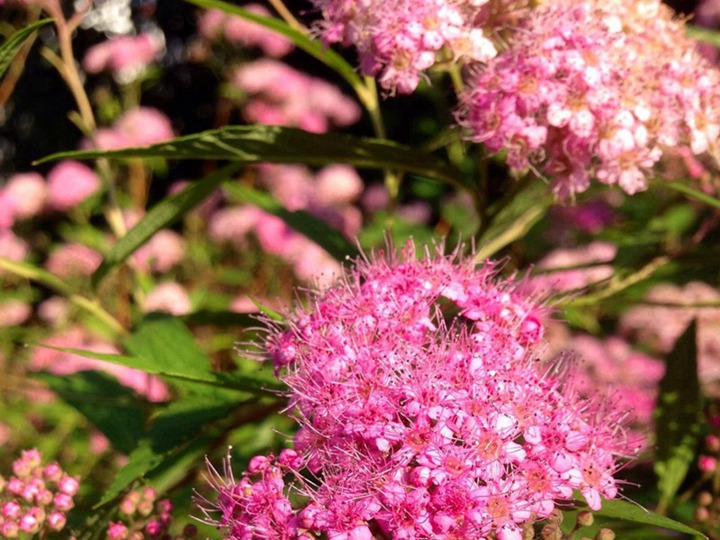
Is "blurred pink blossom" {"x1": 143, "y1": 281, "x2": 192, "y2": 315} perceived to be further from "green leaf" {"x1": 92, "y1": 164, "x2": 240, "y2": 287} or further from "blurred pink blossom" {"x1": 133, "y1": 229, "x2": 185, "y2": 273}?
"green leaf" {"x1": 92, "y1": 164, "x2": 240, "y2": 287}

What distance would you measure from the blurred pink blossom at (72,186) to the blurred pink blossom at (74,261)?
222 millimetres

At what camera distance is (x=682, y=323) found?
6.68ft

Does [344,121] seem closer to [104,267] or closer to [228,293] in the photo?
[228,293]

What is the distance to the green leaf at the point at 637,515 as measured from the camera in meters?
0.70

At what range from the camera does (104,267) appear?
117cm

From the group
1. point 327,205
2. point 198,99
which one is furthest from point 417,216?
point 198,99

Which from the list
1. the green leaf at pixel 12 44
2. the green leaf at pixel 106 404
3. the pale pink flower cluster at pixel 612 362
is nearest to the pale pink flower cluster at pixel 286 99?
the pale pink flower cluster at pixel 612 362

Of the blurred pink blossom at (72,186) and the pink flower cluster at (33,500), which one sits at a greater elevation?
the pink flower cluster at (33,500)

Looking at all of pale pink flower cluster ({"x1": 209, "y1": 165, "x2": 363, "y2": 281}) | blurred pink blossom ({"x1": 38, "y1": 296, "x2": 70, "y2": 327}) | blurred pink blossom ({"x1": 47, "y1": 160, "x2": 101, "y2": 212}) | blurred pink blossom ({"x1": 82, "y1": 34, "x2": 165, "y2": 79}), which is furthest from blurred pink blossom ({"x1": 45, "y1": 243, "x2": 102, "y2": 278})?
blurred pink blossom ({"x1": 82, "y1": 34, "x2": 165, "y2": 79})

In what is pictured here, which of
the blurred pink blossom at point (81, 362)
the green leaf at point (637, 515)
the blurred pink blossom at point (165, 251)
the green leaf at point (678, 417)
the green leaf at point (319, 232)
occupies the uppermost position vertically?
the green leaf at point (637, 515)

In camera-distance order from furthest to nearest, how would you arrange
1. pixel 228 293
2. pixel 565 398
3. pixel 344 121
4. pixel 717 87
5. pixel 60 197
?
1. pixel 344 121
2. pixel 60 197
3. pixel 228 293
4. pixel 717 87
5. pixel 565 398

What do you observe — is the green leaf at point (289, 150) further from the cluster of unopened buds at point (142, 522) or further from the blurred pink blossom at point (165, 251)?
the blurred pink blossom at point (165, 251)

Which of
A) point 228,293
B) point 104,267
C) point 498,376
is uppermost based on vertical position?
point 498,376

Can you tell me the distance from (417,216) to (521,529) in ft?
6.77
